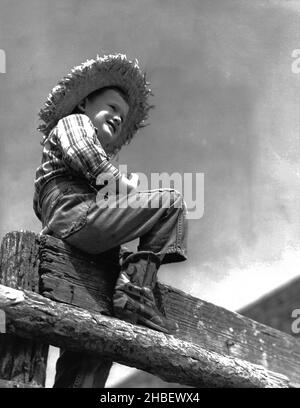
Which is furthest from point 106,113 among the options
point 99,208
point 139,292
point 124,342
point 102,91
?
point 124,342

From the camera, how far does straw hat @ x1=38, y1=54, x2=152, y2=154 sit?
24.7 ft

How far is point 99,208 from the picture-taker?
6.98 metres

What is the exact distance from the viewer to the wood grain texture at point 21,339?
6.40m

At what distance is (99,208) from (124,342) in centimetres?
82

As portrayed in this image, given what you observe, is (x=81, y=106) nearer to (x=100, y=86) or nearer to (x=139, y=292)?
(x=100, y=86)

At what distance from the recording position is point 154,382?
3089cm

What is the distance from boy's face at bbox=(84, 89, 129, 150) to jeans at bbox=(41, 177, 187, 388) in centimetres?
57

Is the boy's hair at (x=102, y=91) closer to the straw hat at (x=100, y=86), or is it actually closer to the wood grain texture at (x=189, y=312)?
the straw hat at (x=100, y=86)

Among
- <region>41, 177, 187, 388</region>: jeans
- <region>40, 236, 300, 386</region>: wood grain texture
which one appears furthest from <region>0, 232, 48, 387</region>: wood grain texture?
<region>41, 177, 187, 388</region>: jeans

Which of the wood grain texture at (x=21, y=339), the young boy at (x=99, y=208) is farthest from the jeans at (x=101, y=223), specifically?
the wood grain texture at (x=21, y=339)

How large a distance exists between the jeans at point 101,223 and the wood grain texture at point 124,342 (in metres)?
0.21
